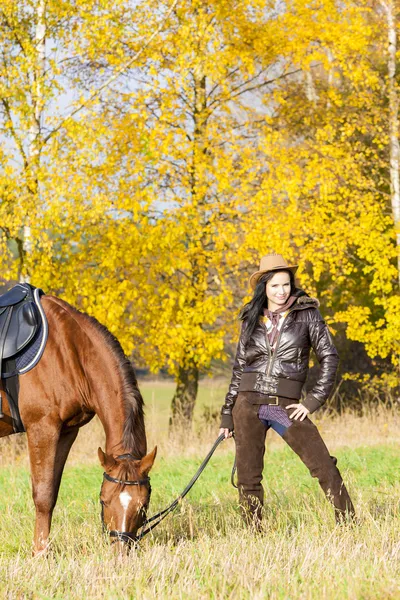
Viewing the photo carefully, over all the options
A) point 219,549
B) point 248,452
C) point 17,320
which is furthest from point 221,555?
point 17,320

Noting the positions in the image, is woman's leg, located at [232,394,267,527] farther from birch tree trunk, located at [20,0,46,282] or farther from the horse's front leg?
birch tree trunk, located at [20,0,46,282]

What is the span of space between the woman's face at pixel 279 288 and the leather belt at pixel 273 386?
46 centimetres

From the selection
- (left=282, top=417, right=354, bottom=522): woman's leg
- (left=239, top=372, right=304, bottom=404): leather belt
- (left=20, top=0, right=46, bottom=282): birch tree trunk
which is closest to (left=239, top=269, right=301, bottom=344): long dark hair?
(left=239, top=372, right=304, bottom=404): leather belt

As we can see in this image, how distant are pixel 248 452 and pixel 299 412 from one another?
0.42m

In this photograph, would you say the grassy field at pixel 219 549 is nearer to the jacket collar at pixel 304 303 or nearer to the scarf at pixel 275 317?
the scarf at pixel 275 317

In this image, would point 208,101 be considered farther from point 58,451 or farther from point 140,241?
point 58,451

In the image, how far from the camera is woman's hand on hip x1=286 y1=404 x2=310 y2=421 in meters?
4.52

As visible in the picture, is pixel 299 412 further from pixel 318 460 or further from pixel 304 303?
pixel 304 303

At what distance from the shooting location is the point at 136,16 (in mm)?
11062

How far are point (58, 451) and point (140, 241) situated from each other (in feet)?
18.4

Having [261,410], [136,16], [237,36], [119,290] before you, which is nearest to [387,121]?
[237,36]

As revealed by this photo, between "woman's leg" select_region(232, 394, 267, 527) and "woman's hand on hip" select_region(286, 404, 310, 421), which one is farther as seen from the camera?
"woman's leg" select_region(232, 394, 267, 527)

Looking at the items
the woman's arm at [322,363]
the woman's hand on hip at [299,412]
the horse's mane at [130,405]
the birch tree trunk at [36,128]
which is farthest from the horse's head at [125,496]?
the birch tree trunk at [36,128]

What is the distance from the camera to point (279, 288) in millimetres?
4652
